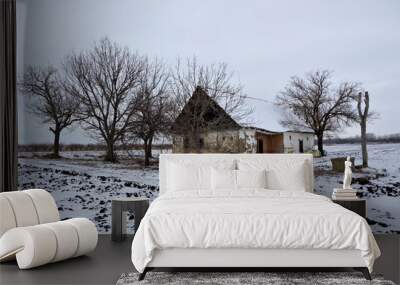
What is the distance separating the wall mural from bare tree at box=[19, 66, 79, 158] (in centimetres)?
1

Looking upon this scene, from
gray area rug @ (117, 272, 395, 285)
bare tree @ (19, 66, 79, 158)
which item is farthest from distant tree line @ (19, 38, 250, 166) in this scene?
gray area rug @ (117, 272, 395, 285)

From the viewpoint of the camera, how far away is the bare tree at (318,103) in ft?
24.9

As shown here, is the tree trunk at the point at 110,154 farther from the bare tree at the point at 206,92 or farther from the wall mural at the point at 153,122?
the bare tree at the point at 206,92

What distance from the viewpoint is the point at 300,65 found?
7.58 meters

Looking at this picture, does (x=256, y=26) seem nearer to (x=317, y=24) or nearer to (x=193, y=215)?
(x=317, y=24)

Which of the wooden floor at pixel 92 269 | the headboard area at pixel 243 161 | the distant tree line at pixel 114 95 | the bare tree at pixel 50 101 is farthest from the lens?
the bare tree at pixel 50 101

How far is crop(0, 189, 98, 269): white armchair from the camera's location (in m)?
5.17

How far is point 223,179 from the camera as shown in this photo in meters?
6.64

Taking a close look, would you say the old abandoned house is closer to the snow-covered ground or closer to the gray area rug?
the snow-covered ground

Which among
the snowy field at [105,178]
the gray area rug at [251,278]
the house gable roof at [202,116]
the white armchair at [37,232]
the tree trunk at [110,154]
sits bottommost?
the gray area rug at [251,278]

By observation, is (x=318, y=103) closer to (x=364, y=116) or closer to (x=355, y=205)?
(x=364, y=116)

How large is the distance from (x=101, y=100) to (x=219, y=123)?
155 cm

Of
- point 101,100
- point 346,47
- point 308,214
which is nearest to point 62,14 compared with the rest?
point 101,100

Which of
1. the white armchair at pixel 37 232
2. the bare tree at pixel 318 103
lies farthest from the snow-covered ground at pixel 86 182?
the bare tree at pixel 318 103
